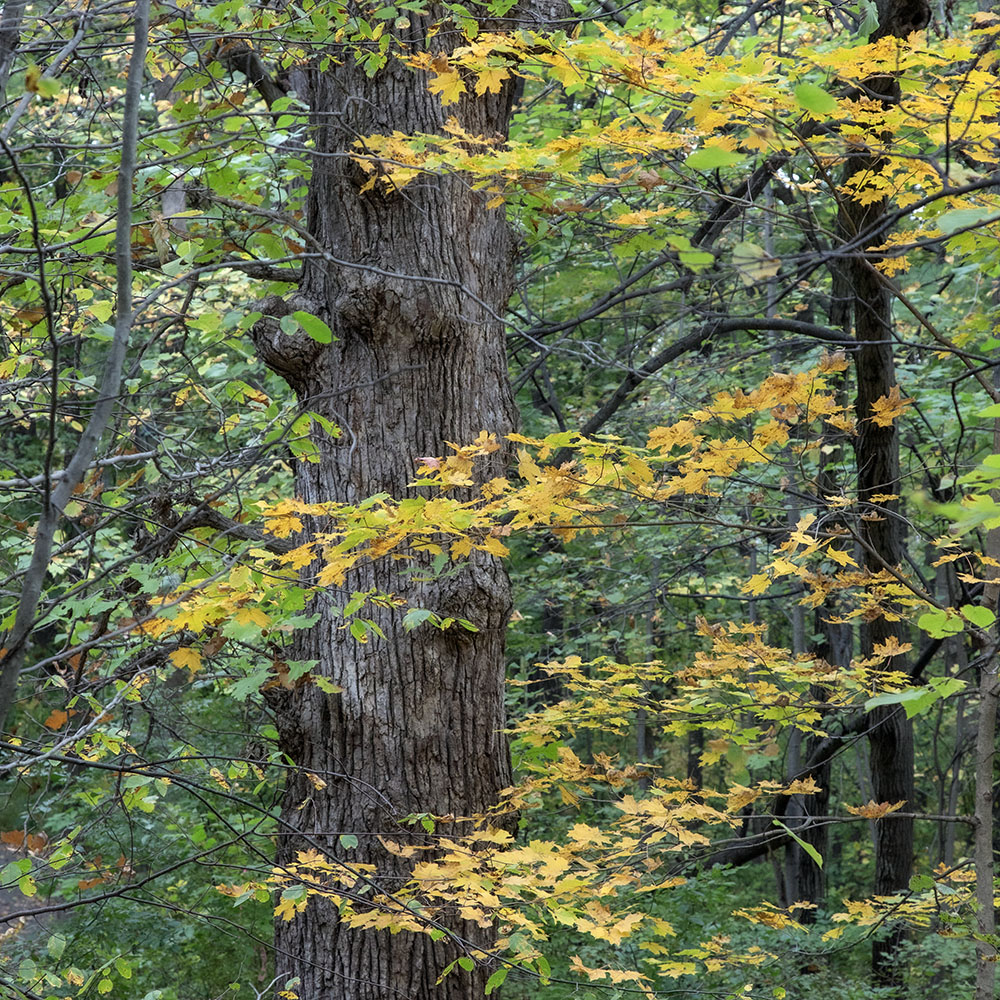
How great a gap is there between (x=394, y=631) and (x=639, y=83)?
1925mm

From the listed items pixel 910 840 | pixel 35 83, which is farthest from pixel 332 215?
pixel 910 840

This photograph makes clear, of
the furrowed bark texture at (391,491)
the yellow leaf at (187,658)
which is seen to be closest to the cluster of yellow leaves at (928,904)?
the furrowed bark texture at (391,491)

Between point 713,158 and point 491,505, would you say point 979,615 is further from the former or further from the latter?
point 491,505

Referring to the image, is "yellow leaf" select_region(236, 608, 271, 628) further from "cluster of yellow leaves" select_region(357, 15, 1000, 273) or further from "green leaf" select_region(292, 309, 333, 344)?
"cluster of yellow leaves" select_region(357, 15, 1000, 273)

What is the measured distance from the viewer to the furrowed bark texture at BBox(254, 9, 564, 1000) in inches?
126

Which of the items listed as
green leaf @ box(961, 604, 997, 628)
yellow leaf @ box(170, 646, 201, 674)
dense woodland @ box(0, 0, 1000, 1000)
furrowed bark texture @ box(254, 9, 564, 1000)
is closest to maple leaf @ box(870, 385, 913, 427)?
dense woodland @ box(0, 0, 1000, 1000)

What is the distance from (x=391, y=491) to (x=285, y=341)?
2.26 ft

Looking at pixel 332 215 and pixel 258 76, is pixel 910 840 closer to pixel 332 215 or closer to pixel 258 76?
pixel 332 215

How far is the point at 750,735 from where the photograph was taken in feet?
11.2

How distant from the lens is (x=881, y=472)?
4.87 metres

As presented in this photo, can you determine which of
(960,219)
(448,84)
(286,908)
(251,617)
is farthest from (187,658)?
(960,219)

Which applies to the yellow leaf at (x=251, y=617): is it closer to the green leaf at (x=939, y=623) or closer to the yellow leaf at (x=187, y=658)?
the yellow leaf at (x=187, y=658)

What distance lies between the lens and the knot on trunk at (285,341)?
3.45m

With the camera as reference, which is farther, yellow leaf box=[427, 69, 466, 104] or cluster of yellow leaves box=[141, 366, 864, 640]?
yellow leaf box=[427, 69, 466, 104]
